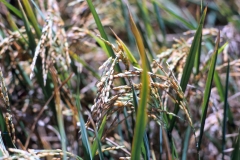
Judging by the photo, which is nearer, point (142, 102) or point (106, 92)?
point (142, 102)

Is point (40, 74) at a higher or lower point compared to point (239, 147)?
higher

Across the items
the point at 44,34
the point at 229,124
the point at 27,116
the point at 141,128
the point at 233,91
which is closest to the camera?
the point at 141,128

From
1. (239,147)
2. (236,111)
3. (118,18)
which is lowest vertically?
(236,111)

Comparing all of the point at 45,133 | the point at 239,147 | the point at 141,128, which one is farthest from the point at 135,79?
the point at 141,128

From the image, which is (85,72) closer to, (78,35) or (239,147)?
(78,35)

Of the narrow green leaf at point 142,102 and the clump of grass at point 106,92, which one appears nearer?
the narrow green leaf at point 142,102

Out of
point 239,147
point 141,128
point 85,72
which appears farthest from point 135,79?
point 141,128

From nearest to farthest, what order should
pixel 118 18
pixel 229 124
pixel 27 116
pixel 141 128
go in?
1. pixel 141 128
2. pixel 229 124
3. pixel 27 116
4. pixel 118 18

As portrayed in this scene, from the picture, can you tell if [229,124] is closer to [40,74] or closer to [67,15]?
[40,74]

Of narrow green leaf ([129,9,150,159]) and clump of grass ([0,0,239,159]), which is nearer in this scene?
narrow green leaf ([129,9,150,159])

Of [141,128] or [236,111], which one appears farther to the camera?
[236,111]
